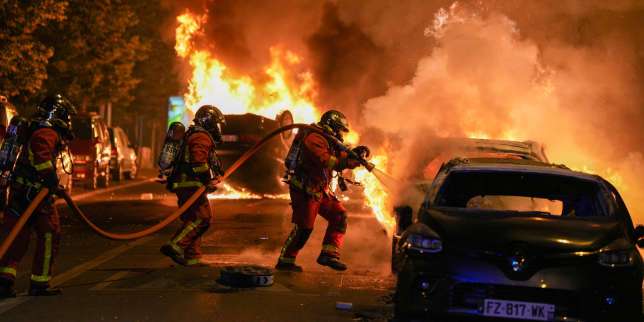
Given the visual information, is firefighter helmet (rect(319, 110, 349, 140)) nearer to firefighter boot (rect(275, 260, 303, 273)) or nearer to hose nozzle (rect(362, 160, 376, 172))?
hose nozzle (rect(362, 160, 376, 172))

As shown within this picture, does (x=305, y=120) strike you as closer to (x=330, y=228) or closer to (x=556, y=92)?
(x=556, y=92)

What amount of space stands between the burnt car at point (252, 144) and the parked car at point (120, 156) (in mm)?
5870

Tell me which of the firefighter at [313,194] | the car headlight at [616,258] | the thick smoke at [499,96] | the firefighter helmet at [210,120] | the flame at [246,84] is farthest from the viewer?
the flame at [246,84]

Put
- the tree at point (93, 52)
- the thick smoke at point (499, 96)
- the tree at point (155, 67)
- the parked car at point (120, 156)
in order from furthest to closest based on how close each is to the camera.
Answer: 1. the tree at point (155, 67)
2. the tree at point (93, 52)
3. the parked car at point (120, 156)
4. the thick smoke at point (499, 96)

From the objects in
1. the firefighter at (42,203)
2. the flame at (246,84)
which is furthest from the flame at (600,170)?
the firefighter at (42,203)

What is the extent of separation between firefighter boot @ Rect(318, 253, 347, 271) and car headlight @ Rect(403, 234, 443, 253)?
3.95 m

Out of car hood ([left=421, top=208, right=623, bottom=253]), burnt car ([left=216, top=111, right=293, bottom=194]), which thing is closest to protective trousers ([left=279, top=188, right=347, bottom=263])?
car hood ([left=421, top=208, right=623, bottom=253])

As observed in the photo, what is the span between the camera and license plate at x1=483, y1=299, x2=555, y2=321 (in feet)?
20.9

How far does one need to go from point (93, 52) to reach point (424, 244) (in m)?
32.7

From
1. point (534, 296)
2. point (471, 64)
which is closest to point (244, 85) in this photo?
point (471, 64)

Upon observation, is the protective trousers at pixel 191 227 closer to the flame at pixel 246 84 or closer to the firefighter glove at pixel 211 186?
the firefighter glove at pixel 211 186

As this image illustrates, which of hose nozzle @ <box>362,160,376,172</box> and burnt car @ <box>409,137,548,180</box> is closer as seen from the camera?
hose nozzle @ <box>362,160,376,172</box>

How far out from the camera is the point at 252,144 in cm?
2431

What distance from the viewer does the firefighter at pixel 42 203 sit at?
8.60m
